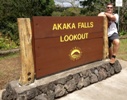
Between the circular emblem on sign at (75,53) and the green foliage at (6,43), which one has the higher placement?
the circular emblem on sign at (75,53)

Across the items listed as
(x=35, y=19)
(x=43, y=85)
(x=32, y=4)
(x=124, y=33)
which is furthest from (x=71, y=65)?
(x=124, y=33)

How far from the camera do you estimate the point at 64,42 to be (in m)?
4.85

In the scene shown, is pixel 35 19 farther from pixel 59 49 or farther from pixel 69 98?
pixel 69 98

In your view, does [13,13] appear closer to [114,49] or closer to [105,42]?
[105,42]

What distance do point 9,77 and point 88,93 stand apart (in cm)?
202

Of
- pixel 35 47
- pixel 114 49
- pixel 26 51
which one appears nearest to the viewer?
pixel 26 51

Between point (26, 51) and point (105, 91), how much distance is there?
1785 millimetres

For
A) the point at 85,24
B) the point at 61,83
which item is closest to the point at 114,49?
the point at 85,24

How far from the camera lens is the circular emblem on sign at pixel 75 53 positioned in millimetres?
5057

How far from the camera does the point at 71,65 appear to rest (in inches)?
199

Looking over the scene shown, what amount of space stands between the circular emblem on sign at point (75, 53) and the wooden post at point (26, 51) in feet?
3.49

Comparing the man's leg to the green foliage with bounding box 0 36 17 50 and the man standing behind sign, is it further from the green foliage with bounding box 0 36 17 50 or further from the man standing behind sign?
the green foliage with bounding box 0 36 17 50

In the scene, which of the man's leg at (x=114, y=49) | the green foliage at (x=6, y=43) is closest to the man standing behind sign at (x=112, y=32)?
the man's leg at (x=114, y=49)

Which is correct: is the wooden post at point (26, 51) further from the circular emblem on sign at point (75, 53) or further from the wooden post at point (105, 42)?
the wooden post at point (105, 42)
